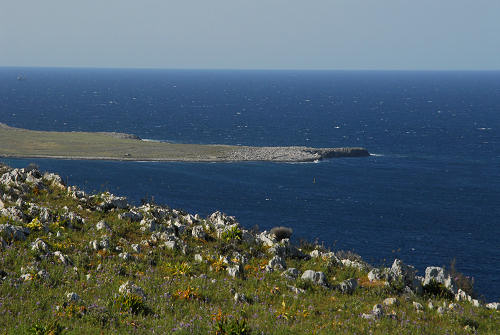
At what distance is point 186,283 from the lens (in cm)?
1861

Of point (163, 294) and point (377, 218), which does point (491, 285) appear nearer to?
point (377, 218)

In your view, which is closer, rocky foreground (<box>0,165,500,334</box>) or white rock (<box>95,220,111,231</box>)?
rocky foreground (<box>0,165,500,334</box>)

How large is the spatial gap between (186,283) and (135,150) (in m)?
128

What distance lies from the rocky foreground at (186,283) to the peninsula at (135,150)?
362 ft

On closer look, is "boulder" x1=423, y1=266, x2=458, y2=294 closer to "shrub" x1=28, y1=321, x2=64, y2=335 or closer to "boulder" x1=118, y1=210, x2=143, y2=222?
"boulder" x1=118, y1=210, x2=143, y2=222

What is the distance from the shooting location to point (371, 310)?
1739 centimetres

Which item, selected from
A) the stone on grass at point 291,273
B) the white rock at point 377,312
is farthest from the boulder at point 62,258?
the white rock at point 377,312

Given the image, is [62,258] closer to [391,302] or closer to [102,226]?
[102,226]

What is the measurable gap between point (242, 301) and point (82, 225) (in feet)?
30.7

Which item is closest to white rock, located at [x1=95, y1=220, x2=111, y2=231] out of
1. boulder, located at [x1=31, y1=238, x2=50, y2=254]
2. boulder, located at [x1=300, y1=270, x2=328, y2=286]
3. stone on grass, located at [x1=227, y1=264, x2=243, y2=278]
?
boulder, located at [x1=31, y1=238, x2=50, y2=254]

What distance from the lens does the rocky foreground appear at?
15.5 metres

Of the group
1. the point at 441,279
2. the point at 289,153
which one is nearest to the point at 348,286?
the point at 441,279

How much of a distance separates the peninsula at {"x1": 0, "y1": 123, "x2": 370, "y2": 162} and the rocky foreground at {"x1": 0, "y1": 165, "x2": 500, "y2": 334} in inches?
4344

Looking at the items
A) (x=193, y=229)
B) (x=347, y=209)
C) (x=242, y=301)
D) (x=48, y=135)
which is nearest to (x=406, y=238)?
(x=347, y=209)
